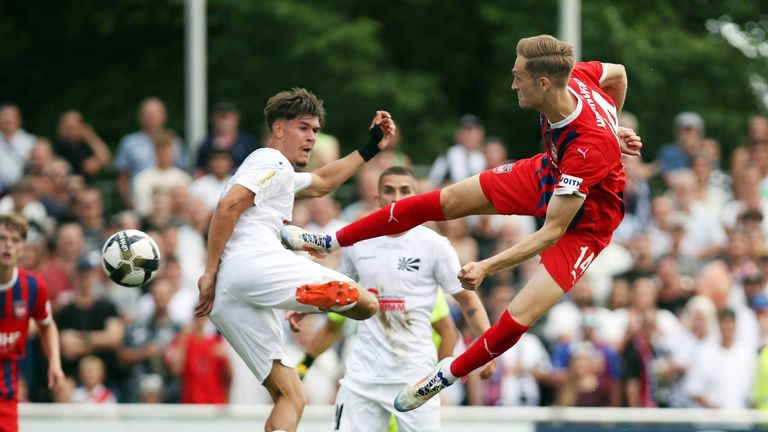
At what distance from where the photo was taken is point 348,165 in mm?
9406

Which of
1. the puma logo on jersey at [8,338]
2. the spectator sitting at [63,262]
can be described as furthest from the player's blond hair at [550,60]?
the spectator sitting at [63,262]

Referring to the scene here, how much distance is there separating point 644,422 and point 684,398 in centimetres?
135

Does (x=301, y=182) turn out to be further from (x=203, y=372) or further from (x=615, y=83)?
(x=203, y=372)

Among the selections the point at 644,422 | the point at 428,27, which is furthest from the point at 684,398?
the point at 428,27

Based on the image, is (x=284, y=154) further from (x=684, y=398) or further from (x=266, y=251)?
(x=684, y=398)

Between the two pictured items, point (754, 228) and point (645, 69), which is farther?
point (645, 69)

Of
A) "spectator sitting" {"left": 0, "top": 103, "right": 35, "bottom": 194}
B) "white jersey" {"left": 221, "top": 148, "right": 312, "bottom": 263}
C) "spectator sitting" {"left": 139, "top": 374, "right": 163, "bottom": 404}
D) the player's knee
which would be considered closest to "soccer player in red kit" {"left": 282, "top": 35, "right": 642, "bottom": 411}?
"white jersey" {"left": 221, "top": 148, "right": 312, "bottom": 263}

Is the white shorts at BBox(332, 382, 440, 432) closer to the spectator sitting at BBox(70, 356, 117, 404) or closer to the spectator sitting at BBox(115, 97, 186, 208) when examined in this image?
the spectator sitting at BBox(70, 356, 117, 404)

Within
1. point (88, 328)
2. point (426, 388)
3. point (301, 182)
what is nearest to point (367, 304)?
point (426, 388)

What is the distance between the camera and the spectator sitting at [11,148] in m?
14.7

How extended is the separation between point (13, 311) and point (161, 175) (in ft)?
16.1

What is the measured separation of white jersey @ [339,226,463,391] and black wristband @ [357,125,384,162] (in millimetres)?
652

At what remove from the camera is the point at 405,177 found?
9688mm

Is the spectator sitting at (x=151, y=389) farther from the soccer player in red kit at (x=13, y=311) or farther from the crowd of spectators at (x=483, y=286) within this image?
the soccer player in red kit at (x=13, y=311)
